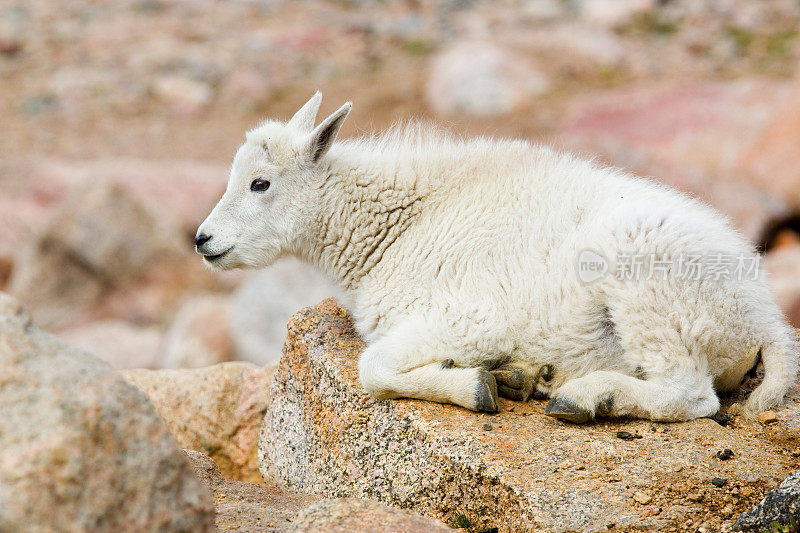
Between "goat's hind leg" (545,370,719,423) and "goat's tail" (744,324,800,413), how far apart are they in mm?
438

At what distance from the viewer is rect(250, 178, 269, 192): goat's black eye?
6844mm

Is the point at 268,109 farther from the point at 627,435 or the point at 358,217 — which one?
the point at 627,435

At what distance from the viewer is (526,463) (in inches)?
207

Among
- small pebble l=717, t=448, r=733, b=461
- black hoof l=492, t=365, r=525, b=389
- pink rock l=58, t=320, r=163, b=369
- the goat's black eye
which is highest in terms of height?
pink rock l=58, t=320, r=163, b=369

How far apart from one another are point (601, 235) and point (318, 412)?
7.60 ft

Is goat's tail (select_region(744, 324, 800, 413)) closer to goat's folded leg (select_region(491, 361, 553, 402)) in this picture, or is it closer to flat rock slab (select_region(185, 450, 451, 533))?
goat's folded leg (select_region(491, 361, 553, 402))

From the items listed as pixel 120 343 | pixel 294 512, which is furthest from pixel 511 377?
pixel 120 343

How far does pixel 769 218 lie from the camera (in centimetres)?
1670

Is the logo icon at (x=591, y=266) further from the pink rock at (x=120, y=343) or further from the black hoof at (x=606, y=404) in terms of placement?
the pink rock at (x=120, y=343)

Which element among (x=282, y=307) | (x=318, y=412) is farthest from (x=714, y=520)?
(x=282, y=307)

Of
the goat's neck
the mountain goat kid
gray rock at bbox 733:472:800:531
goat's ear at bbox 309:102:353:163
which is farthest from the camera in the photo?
the goat's neck

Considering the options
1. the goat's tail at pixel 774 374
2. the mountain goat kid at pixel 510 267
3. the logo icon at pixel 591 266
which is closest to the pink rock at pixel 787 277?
the goat's tail at pixel 774 374

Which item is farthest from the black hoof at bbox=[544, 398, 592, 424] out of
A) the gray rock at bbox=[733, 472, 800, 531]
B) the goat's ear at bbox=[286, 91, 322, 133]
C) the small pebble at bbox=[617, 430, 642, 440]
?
the goat's ear at bbox=[286, 91, 322, 133]

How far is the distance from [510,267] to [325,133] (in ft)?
5.64
